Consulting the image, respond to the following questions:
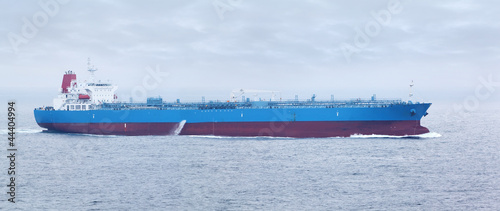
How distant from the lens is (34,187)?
25688mm

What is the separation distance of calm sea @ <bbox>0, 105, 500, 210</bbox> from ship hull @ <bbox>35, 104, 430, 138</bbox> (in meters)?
1.44

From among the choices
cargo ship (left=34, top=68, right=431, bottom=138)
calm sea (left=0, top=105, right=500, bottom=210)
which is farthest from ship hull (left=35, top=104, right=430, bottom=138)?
calm sea (left=0, top=105, right=500, bottom=210)

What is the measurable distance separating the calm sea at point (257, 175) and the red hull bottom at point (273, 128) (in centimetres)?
107

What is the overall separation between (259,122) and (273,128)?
1457 mm

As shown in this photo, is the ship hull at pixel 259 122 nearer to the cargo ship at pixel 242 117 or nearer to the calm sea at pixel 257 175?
the cargo ship at pixel 242 117

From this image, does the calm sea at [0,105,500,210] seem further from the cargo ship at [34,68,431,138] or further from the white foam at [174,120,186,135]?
the white foam at [174,120,186,135]

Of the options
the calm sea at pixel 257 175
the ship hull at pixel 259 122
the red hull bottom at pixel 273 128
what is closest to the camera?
the calm sea at pixel 257 175

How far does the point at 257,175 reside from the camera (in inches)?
1108

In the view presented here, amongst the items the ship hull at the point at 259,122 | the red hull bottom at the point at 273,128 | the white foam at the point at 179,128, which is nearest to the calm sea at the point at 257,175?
the red hull bottom at the point at 273,128

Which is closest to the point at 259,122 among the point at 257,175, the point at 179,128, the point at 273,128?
the point at 273,128

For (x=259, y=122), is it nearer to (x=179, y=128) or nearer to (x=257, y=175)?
(x=179, y=128)

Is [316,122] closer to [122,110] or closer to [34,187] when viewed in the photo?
[122,110]

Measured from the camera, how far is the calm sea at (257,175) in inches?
896

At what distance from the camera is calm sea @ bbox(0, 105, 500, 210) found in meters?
22.8
